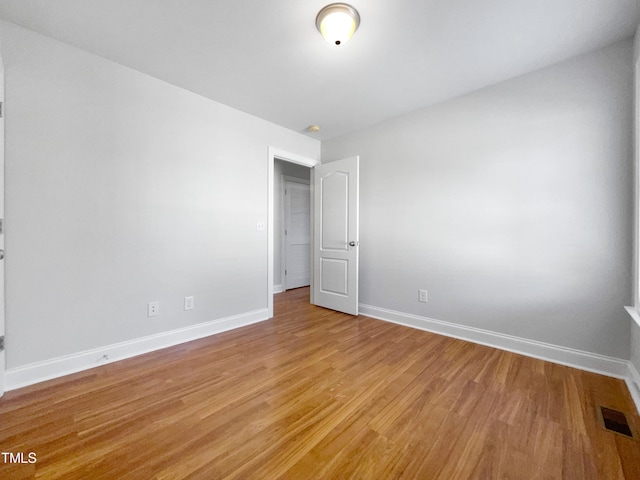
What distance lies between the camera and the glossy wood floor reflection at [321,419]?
1147 mm

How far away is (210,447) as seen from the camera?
125 cm

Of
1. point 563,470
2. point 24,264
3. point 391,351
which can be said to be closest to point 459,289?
point 391,351

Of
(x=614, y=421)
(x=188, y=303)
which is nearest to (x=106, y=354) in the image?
(x=188, y=303)

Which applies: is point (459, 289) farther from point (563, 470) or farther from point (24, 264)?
point (24, 264)

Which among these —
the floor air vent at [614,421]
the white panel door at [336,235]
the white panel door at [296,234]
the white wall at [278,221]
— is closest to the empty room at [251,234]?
the floor air vent at [614,421]

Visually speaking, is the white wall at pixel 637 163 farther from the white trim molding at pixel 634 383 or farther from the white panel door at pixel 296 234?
the white panel door at pixel 296 234

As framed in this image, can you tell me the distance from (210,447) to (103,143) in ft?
7.47

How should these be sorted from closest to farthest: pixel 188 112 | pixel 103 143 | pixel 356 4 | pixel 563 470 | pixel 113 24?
pixel 563 470 < pixel 356 4 < pixel 113 24 < pixel 103 143 < pixel 188 112

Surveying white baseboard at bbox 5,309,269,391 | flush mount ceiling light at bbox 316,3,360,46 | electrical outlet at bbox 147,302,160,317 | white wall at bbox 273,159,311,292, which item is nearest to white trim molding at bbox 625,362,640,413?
flush mount ceiling light at bbox 316,3,360,46

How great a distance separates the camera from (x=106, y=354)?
2062mm

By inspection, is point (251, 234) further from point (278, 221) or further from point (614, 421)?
point (614, 421)

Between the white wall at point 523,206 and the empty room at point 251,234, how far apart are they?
0.02 m

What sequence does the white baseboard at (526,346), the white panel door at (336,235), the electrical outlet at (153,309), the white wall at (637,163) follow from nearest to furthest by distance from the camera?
the white wall at (637,163) < the white baseboard at (526,346) < the electrical outlet at (153,309) < the white panel door at (336,235)

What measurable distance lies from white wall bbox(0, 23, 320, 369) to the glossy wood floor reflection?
17.4 inches
